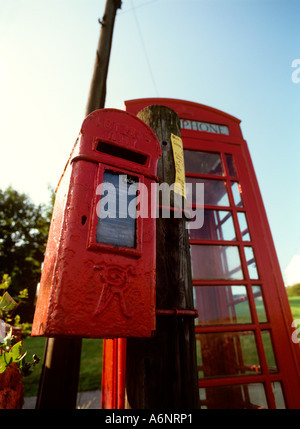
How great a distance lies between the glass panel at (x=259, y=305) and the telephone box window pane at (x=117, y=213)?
2.07 m

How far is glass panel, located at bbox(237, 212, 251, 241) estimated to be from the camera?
3.01m

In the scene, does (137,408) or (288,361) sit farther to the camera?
(288,361)

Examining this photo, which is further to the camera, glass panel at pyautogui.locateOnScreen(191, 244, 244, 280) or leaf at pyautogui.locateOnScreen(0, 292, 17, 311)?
glass panel at pyautogui.locateOnScreen(191, 244, 244, 280)

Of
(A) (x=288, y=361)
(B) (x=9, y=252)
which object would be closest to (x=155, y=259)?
(A) (x=288, y=361)

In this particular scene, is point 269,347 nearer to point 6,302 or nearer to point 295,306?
point 295,306

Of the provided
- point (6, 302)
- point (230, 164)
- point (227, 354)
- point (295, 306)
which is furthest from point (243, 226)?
point (6, 302)

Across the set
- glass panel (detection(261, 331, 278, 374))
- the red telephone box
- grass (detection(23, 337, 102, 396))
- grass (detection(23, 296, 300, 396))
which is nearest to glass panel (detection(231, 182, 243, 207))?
the red telephone box

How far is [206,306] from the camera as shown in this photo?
160 inches

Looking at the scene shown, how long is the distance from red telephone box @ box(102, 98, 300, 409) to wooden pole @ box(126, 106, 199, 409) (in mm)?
726

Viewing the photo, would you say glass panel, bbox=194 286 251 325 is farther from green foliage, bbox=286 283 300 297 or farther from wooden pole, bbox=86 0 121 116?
wooden pole, bbox=86 0 121 116

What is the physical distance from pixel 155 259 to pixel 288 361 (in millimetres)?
2112
